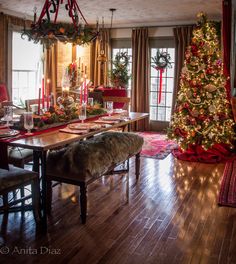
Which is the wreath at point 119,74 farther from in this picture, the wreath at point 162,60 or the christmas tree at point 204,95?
the christmas tree at point 204,95

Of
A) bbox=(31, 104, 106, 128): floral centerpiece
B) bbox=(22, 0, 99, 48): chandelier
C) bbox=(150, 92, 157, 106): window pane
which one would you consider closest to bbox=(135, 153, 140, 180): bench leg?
bbox=(31, 104, 106, 128): floral centerpiece

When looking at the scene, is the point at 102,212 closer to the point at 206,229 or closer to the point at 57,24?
the point at 206,229

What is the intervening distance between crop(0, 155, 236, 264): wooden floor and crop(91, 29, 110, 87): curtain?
4.46 meters

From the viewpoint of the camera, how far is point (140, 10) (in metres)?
6.24

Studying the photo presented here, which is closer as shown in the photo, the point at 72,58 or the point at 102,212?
the point at 102,212

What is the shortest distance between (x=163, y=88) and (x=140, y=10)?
2.11 metres

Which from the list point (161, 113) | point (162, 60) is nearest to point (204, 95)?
point (162, 60)

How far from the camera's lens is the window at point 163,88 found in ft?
24.7

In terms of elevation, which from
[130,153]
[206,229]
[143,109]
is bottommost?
[206,229]

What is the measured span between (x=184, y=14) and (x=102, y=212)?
16.0 feet

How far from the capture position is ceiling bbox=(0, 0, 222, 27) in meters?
5.62

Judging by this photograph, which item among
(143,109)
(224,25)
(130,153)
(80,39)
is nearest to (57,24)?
(80,39)

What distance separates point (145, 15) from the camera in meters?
6.72

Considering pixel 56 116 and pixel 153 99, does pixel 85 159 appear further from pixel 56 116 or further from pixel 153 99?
pixel 153 99
